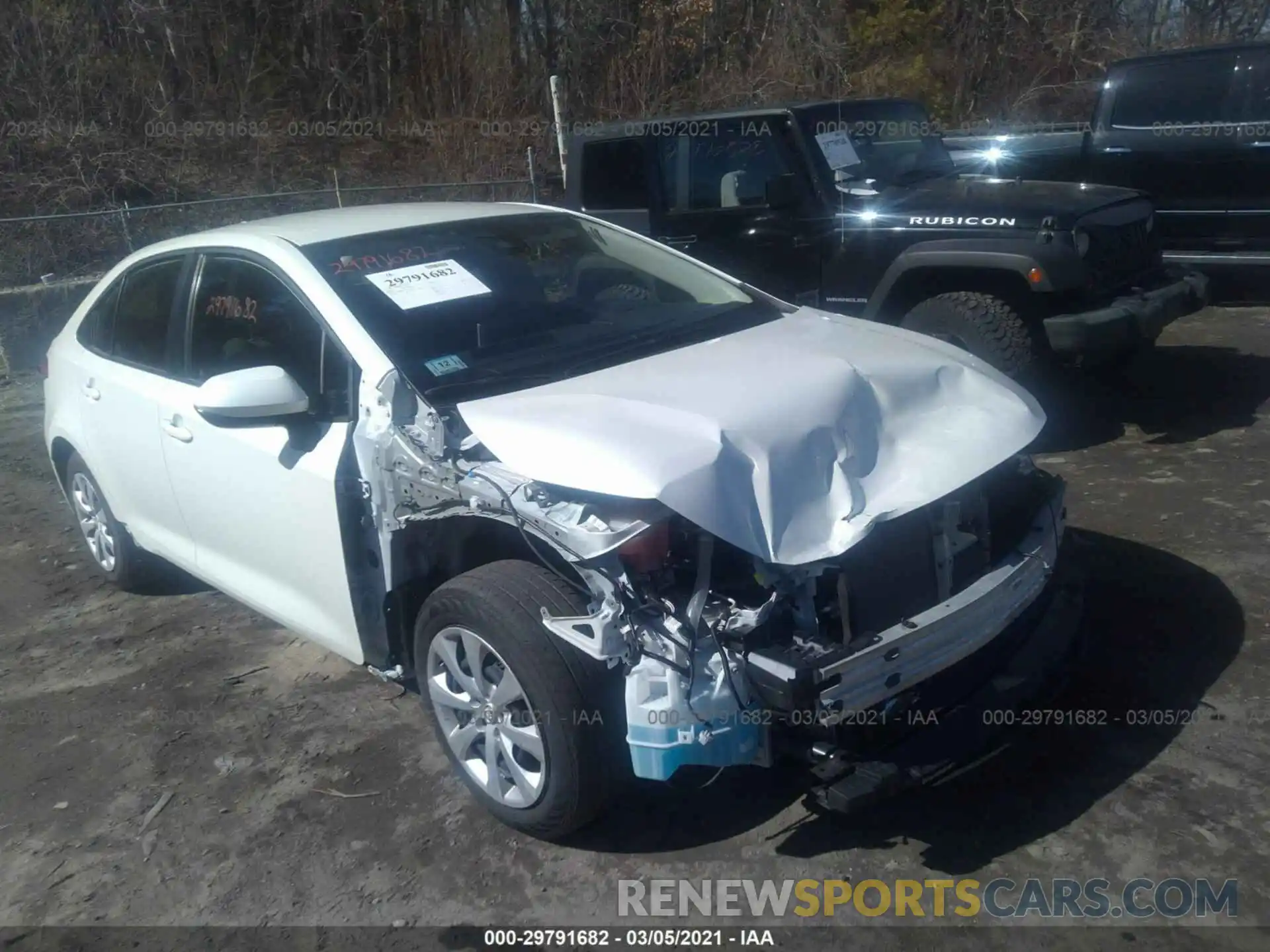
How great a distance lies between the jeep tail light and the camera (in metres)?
2.73

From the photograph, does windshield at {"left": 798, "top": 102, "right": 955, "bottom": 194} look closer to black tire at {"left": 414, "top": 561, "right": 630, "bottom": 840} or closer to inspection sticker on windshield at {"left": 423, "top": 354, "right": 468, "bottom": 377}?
inspection sticker on windshield at {"left": 423, "top": 354, "right": 468, "bottom": 377}

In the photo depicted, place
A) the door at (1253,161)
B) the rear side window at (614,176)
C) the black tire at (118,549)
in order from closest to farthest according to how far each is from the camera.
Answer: the black tire at (118,549) → the rear side window at (614,176) → the door at (1253,161)

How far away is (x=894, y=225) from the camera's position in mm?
5977

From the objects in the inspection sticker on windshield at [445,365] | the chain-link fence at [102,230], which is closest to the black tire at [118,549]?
the inspection sticker on windshield at [445,365]

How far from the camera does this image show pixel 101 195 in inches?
499

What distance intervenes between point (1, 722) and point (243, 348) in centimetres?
177

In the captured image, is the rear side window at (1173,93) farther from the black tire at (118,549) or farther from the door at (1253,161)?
the black tire at (118,549)

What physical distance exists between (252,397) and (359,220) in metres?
1.05

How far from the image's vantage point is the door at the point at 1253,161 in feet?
24.0

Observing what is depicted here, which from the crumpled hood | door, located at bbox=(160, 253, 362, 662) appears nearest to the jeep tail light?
the crumpled hood

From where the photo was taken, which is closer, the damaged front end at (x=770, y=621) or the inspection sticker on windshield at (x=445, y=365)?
the damaged front end at (x=770, y=621)

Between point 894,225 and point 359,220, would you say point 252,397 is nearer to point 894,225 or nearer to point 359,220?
point 359,220

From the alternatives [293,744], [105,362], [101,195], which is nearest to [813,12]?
[101,195]

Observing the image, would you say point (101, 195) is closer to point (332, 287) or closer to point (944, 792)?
point (332, 287)
